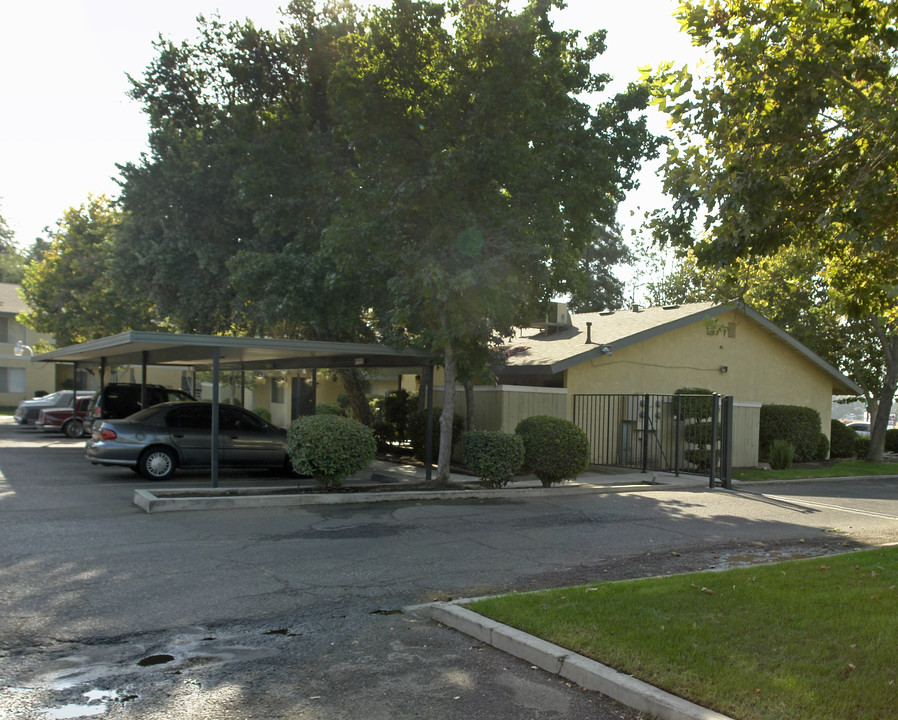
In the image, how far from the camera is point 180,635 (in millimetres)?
5688

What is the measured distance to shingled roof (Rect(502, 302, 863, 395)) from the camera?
1883 centimetres

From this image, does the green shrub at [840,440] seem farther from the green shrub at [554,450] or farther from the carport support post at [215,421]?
the carport support post at [215,421]

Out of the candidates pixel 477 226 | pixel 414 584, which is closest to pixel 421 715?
pixel 414 584

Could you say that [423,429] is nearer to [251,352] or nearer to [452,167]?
[251,352]

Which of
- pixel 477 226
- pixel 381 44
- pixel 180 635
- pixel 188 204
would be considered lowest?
pixel 180 635

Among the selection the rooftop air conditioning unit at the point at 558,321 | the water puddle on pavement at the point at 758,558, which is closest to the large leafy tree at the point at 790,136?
the water puddle on pavement at the point at 758,558

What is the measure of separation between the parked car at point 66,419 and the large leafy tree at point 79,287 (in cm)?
452

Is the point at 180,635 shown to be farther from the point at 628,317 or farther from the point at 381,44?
the point at 628,317

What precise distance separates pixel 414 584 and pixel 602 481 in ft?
31.9

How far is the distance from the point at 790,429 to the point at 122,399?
19398 millimetres

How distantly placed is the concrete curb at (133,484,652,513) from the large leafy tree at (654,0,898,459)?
6.28m

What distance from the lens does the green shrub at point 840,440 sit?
27078 mm

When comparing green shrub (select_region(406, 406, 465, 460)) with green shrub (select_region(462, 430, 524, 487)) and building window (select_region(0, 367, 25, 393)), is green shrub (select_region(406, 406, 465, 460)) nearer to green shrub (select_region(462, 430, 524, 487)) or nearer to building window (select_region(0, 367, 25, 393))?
green shrub (select_region(462, 430, 524, 487))

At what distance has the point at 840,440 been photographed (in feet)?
89.1
